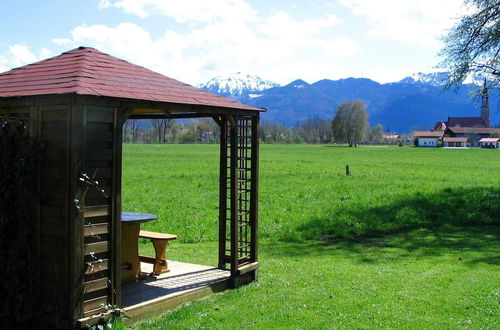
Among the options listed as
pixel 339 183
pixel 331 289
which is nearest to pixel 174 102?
pixel 331 289

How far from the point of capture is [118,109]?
6.52 meters

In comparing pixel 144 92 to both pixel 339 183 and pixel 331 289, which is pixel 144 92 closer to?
pixel 331 289

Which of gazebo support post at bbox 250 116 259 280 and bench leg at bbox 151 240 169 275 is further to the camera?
gazebo support post at bbox 250 116 259 280

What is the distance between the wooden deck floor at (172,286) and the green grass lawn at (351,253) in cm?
24

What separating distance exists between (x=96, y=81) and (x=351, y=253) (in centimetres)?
780

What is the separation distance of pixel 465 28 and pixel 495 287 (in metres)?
13.4

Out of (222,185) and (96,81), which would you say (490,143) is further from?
(96,81)

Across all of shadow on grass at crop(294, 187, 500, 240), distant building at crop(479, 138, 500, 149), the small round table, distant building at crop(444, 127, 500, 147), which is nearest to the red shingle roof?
the small round table

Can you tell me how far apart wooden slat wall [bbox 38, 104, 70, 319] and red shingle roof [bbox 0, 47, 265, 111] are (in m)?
0.39

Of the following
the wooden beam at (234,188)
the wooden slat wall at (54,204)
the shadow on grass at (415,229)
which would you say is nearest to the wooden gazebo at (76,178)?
the wooden slat wall at (54,204)

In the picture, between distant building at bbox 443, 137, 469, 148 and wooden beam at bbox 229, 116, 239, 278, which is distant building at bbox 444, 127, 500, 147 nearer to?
distant building at bbox 443, 137, 469, 148

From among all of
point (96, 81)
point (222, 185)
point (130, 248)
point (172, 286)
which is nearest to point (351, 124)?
point (222, 185)

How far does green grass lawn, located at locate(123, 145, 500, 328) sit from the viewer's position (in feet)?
24.4

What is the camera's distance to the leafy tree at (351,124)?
14400cm
